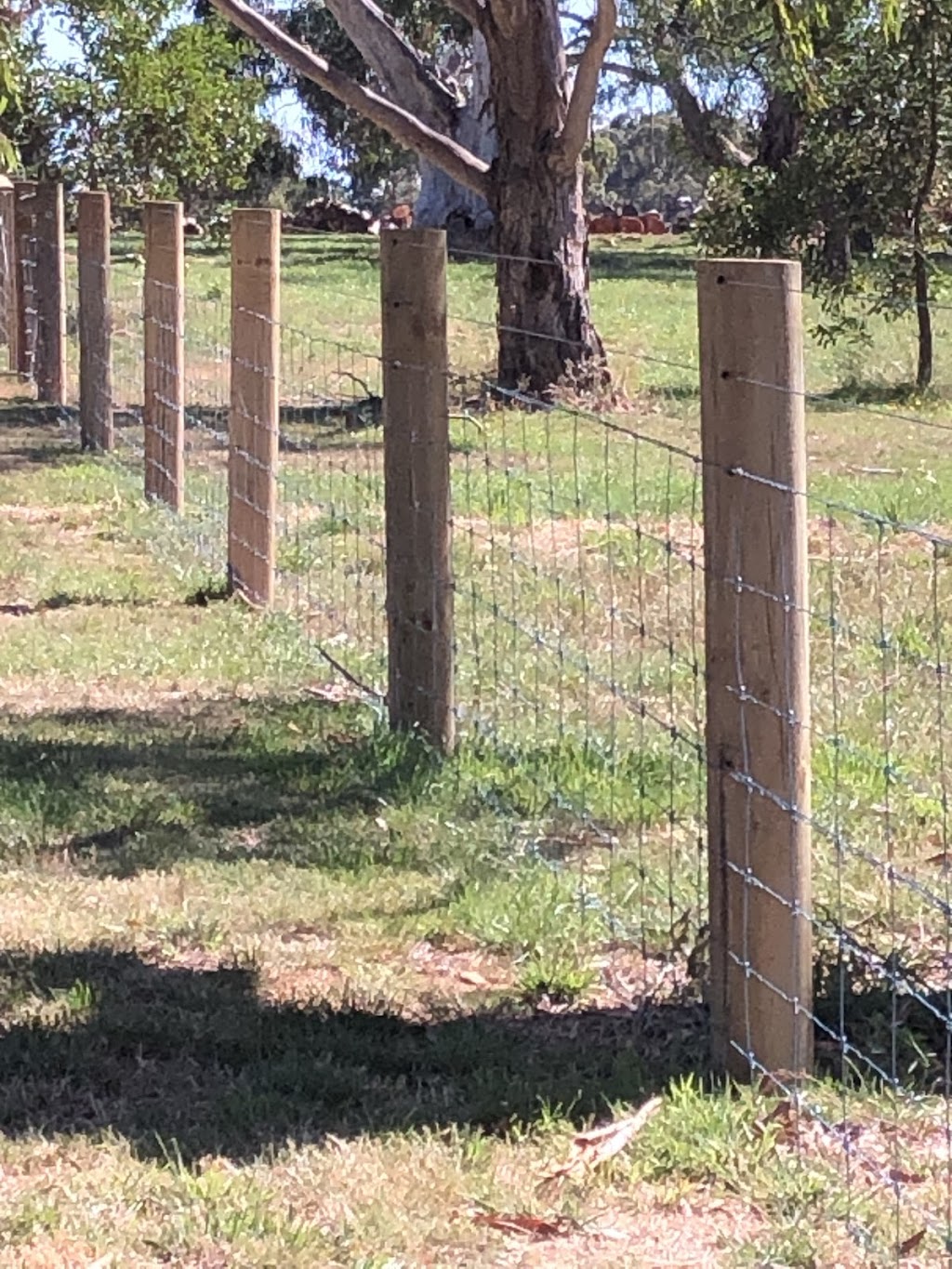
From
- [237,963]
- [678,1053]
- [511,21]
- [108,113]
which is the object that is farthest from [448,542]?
[108,113]

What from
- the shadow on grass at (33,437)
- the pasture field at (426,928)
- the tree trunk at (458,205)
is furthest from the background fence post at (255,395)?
the tree trunk at (458,205)

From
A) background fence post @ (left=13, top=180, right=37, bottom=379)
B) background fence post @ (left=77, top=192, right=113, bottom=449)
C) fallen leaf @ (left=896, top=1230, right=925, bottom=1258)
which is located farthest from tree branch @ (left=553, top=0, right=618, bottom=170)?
fallen leaf @ (left=896, top=1230, right=925, bottom=1258)

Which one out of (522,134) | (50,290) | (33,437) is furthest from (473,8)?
(33,437)

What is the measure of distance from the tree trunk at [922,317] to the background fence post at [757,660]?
12935 millimetres

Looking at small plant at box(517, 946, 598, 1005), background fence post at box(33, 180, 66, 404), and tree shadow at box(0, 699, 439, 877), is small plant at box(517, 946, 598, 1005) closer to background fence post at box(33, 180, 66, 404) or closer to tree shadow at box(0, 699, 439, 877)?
tree shadow at box(0, 699, 439, 877)

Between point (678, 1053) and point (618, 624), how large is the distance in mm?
4363

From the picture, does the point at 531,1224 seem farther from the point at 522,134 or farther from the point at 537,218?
the point at 537,218

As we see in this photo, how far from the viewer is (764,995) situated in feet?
13.9

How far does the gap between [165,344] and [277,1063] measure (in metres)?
6.91

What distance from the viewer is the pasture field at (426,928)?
12.9 feet

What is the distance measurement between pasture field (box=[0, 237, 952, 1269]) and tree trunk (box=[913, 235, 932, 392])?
694cm

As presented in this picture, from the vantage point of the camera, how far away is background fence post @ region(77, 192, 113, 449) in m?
13.1

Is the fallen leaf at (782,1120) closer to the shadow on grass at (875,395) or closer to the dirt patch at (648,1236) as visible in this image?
the dirt patch at (648,1236)

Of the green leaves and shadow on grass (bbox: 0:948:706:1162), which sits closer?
shadow on grass (bbox: 0:948:706:1162)
